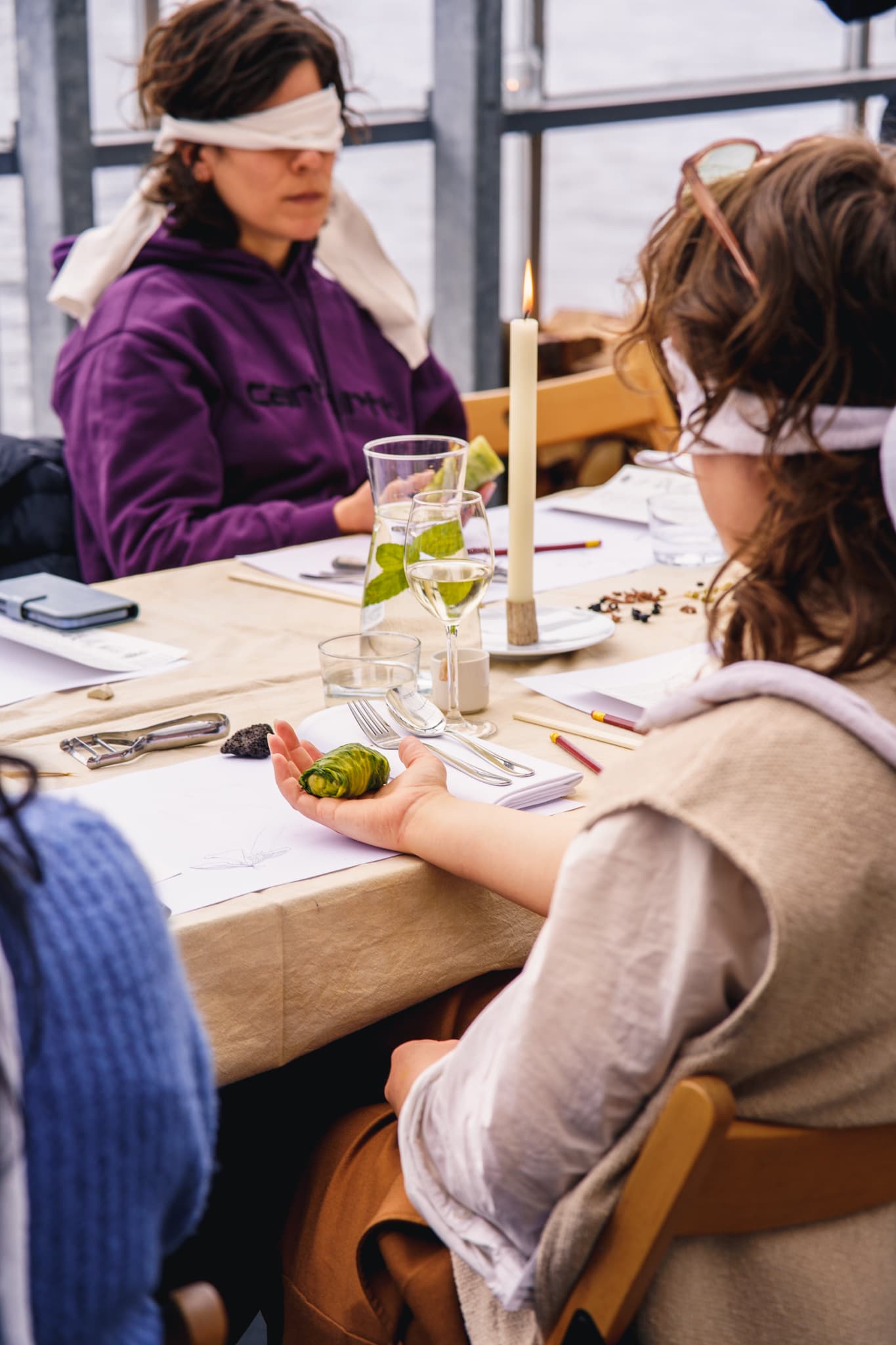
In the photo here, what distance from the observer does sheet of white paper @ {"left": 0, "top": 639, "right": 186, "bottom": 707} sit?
54.1 inches

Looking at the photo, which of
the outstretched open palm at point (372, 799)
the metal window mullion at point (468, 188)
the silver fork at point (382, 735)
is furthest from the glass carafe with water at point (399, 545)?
the metal window mullion at point (468, 188)

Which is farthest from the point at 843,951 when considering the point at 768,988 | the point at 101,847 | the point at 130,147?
the point at 130,147

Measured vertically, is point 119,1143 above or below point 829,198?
below

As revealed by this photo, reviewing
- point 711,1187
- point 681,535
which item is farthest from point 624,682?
point 711,1187

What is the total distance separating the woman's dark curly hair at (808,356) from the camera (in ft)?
2.46

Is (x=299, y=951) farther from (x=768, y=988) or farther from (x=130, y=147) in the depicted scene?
(x=130, y=147)

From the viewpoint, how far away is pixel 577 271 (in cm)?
580

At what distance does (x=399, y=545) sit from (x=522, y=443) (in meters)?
0.17

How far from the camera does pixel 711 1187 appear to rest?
0.71 m

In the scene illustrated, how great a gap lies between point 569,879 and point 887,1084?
20cm

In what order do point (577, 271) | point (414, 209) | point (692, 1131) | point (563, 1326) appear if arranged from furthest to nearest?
point (577, 271) < point (414, 209) < point (563, 1326) < point (692, 1131)

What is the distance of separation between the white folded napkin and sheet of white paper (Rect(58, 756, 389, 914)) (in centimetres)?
6

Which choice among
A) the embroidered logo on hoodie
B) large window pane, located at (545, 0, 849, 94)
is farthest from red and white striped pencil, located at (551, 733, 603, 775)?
large window pane, located at (545, 0, 849, 94)

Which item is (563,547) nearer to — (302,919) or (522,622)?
(522,622)
